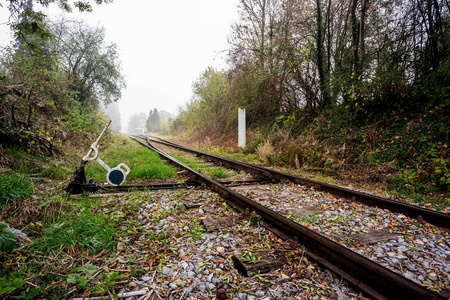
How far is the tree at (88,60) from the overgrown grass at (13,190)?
13.3 m

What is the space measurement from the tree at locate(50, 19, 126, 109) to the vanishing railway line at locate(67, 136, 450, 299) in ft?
50.0

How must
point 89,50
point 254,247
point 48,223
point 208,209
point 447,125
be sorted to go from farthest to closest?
1. point 89,50
2. point 447,125
3. point 208,209
4. point 48,223
5. point 254,247

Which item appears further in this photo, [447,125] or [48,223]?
[447,125]

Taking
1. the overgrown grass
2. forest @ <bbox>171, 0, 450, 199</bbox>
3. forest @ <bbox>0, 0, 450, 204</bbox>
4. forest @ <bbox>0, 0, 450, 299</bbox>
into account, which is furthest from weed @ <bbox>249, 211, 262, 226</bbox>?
forest @ <bbox>171, 0, 450, 199</bbox>

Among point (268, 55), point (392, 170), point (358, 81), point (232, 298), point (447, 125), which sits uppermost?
point (268, 55)

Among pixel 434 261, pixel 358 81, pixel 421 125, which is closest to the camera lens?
pixel 434 261

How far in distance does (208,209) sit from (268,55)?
32.1 ft

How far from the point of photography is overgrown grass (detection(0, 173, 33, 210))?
270 centimetres

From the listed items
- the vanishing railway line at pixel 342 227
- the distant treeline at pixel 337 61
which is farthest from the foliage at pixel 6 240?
the distant treeline at pixel 337 61

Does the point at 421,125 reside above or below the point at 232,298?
above

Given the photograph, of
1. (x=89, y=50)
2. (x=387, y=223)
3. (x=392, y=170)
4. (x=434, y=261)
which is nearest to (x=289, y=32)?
(x=392, y=170)

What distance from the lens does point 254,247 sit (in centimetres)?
219

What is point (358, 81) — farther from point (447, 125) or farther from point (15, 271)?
point (15, 271)

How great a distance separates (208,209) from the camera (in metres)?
3.22
